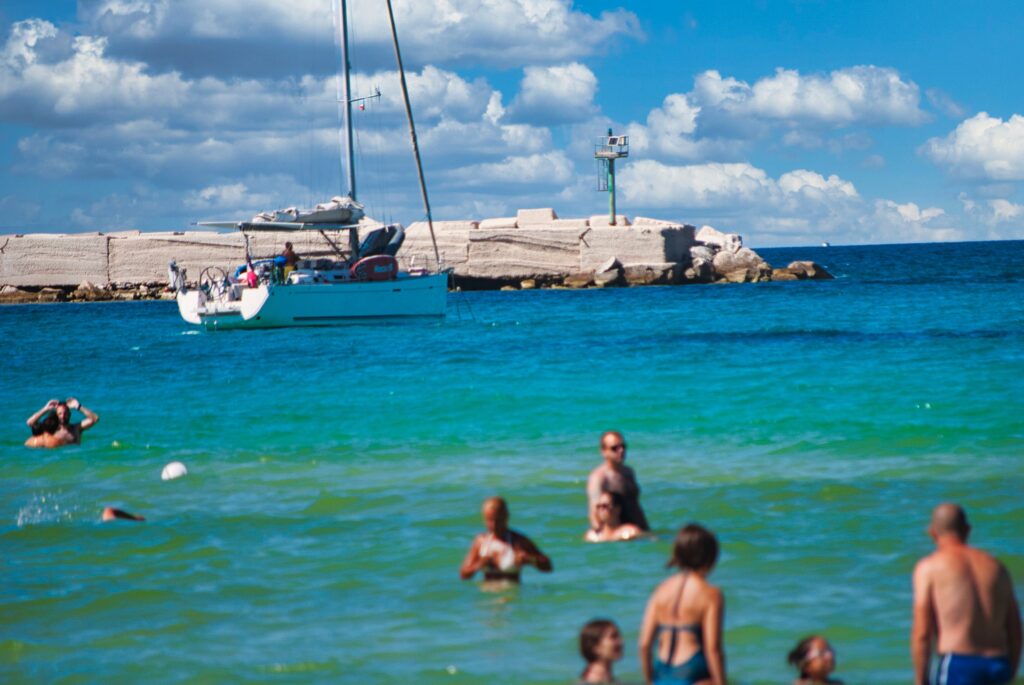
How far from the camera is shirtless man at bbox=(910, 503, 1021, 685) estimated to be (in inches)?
205

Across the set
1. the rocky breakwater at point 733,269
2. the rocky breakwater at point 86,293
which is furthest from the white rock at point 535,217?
the rocky breakwater at point 86,293

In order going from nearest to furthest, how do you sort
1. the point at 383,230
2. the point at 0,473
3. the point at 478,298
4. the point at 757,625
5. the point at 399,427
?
the point at 757,625 < the point at 0,473 < the point at 399,427 < the point at 383,230 < the point at 478,298

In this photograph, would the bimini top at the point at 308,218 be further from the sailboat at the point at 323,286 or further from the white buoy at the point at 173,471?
the white buoy at the point at 173,471

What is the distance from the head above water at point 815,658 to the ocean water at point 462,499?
2.17 feet

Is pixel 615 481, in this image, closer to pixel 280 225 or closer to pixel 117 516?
pixel 117 516

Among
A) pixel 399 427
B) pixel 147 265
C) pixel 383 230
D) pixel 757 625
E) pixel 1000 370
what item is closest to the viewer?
pixel 757 625

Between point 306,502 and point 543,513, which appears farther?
point 306,502

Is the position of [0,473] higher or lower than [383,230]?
lower

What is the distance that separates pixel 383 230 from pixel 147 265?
31.4 metres

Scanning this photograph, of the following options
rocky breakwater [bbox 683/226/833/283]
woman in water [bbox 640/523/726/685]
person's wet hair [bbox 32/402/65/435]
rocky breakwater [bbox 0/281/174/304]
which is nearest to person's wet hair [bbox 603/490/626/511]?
woman in water [bbox 640/523/726/685]

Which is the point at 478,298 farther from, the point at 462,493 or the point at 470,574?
the point at 470,574

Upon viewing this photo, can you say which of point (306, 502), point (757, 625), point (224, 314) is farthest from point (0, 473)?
point (224, 314)

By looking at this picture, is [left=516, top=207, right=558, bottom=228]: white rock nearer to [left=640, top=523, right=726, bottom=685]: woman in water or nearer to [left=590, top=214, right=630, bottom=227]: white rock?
[left=590, top=214, right=630, bottom=227]: white rock

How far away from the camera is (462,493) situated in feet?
40.3
